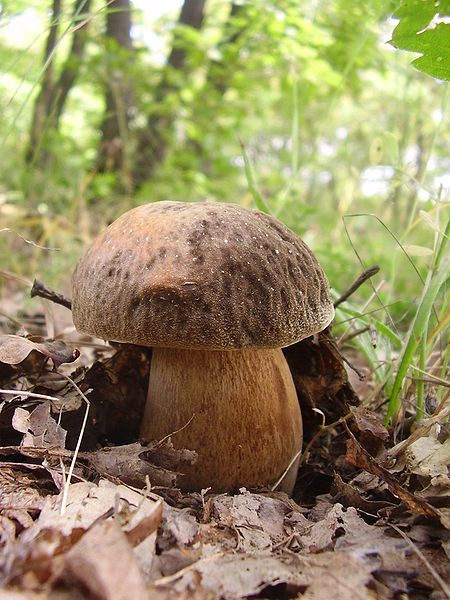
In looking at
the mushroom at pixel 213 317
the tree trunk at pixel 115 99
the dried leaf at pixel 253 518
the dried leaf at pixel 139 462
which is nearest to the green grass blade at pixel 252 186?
the mushroom at pixel 213 317

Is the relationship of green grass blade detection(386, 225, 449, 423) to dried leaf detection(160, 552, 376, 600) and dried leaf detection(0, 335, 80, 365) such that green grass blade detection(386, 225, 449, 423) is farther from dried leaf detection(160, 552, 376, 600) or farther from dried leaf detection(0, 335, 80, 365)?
dried leaf detection(0, 335, 80, 365)

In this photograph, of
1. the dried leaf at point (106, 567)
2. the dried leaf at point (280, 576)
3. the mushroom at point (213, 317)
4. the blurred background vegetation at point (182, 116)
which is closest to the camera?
the dried leaf at point (106, 567)

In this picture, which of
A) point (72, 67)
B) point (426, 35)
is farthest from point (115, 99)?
point (426, 35)

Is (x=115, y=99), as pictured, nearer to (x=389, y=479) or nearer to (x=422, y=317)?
(x=422, y=317)

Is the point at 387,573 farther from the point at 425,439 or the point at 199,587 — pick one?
the point at 425,439

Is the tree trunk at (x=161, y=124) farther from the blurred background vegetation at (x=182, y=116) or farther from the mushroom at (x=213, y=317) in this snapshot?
the mushroom at (x=213, y=317)
